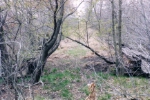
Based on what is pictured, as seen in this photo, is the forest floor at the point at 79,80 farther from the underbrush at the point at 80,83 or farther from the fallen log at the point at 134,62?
the fallen log at the point at 134,62

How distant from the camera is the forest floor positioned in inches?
319

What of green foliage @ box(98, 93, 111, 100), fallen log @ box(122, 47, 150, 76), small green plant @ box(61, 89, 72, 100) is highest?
fallen log @ box(122, 47, 150, 76)

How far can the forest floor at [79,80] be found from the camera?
319 inches

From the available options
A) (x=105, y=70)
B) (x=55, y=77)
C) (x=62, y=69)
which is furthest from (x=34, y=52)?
(x=105, y=70)

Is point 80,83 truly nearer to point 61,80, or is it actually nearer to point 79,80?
point 79,80

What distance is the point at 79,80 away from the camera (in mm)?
10336

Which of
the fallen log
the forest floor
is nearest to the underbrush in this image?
the forest floor

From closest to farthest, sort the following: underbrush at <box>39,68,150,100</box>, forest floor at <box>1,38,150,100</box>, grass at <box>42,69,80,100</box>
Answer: forest floor at <box>1,38,150,100</box>
underbrush at <box>39,68,150,100</box>
grass at <box>42,69,80,100</box>

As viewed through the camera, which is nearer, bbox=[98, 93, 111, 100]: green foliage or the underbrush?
bbox=[98, 93, 111, 100]: green foliage

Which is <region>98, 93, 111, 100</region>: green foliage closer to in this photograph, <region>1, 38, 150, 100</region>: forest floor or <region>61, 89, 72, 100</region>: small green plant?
<region>1, 38, 150, 100</region>: forest floor

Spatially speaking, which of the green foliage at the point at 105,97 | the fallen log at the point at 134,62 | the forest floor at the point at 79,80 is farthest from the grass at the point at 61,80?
the fallen log at the point at 134,62

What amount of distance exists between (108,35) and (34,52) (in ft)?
13.4

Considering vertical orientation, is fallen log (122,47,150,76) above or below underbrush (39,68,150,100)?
above

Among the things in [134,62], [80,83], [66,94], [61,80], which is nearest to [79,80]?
[80,83]
